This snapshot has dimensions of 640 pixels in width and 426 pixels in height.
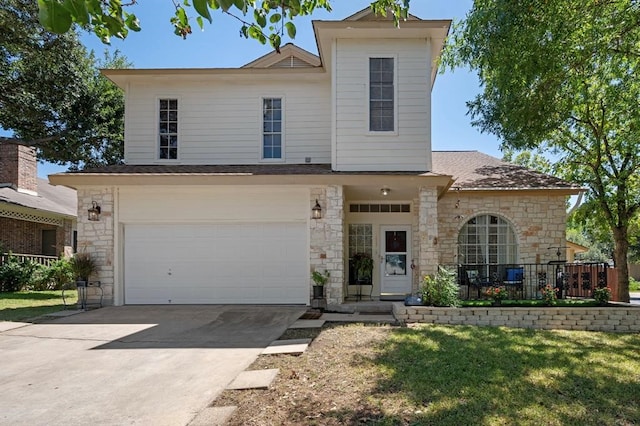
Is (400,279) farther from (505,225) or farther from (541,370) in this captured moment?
(541,370)

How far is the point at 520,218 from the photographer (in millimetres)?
12492

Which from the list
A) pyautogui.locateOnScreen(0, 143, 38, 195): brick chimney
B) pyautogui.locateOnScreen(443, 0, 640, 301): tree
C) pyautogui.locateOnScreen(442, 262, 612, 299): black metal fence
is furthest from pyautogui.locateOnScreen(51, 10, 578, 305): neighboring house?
pyautogui.locateOnScreen(0, 143, 38, 195): brick chimney

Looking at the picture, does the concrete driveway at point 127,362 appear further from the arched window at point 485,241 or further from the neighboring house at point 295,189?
the arched window at point 485,241

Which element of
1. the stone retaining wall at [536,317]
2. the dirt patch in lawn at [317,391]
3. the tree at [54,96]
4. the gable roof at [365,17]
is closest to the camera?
the dirt patch in lawn at [317,391]

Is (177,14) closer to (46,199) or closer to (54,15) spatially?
(54,15)

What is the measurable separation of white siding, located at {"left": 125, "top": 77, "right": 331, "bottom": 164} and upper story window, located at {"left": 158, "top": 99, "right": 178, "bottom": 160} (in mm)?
165

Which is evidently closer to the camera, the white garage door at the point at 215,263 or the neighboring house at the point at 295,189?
the neighboring house at the point at 295,189

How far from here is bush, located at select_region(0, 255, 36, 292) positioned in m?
15.8

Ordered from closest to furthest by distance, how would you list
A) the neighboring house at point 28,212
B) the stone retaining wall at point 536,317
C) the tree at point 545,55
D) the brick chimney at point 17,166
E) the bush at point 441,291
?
the tree at point 545,55 → the stone retaining wall at point 536,317 → the bush at point 441,291 → the neighboring house at point 28,212 → the brick chimney at point 17,166

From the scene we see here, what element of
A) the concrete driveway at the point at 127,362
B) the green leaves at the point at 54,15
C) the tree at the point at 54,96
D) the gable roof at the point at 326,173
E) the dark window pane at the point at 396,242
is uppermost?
the tree at the point at 54,96

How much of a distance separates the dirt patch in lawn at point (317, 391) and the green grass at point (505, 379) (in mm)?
189

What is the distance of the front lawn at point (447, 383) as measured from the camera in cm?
409

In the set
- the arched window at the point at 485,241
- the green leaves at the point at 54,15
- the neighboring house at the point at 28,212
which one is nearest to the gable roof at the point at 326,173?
the arched window at the point at 485,241

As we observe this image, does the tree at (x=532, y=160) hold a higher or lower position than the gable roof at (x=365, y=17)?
lower
